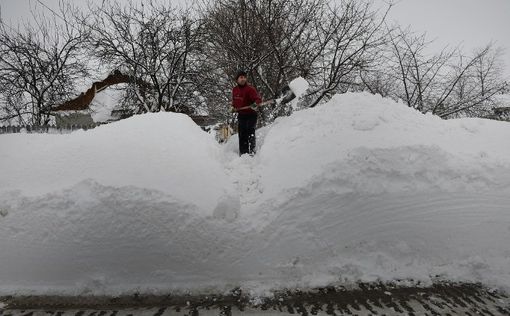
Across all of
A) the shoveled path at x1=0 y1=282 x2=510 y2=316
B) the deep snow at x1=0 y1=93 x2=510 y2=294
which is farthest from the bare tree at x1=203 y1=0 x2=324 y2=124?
the shoveled path at x1=0 y1=282 x2=510 y2=316

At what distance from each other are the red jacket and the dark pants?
0.41 feet

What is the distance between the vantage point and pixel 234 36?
8.41 meters

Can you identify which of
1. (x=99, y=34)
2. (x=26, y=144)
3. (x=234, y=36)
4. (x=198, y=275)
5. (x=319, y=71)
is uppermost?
(x=99, y=34)

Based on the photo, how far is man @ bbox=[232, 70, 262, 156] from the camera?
5785 mm

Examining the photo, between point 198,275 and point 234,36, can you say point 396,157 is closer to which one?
point 198,275

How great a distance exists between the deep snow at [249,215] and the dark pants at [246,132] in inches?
60.5

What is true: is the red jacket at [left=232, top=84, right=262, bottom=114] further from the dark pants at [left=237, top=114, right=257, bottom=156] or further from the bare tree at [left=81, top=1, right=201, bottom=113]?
the bare tree at [left=81, top=1, right=201, bottom=113]

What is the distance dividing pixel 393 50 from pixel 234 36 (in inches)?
235

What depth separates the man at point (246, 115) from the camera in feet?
19.0

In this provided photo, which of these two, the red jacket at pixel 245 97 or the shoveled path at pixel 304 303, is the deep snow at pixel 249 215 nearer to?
the shoveled path at pixel 304 303

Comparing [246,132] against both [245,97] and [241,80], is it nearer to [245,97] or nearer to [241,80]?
[245,97]

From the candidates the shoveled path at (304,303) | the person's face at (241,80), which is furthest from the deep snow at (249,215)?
the person's face at (241,80)

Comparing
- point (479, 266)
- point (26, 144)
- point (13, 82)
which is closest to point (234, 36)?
point (26, 144)

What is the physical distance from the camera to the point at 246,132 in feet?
19.0
